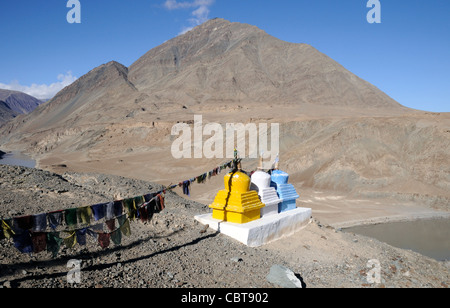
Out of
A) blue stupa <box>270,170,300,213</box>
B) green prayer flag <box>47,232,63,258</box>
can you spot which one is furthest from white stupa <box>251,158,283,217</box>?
green prayer flag <box>47,232,63,258</box>

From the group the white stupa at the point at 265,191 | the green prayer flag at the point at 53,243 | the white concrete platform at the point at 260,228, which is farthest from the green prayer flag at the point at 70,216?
the white stupa at the point at 265,191

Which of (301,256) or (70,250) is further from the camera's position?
(301,256)

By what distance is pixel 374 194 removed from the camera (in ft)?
72.7

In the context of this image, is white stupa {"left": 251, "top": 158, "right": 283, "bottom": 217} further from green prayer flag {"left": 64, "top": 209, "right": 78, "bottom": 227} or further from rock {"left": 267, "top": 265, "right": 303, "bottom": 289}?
green prayer flag {"left": 64, "top": 209, "right": 78, "bottom": 227}

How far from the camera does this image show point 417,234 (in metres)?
16.2

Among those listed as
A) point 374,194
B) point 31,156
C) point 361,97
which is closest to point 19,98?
point 31,156

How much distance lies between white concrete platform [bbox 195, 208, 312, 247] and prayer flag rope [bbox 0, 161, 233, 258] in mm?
1851

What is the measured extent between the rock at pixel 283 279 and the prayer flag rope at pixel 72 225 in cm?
303

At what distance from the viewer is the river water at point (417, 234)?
1430cm

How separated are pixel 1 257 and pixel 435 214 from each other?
70.0ft

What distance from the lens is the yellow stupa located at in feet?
27.5

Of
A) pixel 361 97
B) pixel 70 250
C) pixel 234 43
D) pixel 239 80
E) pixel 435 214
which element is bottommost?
pixel 435 214

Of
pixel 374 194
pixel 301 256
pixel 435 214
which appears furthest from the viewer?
pixel 374 194

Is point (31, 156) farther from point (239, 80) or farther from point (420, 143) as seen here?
point (420, 143)
